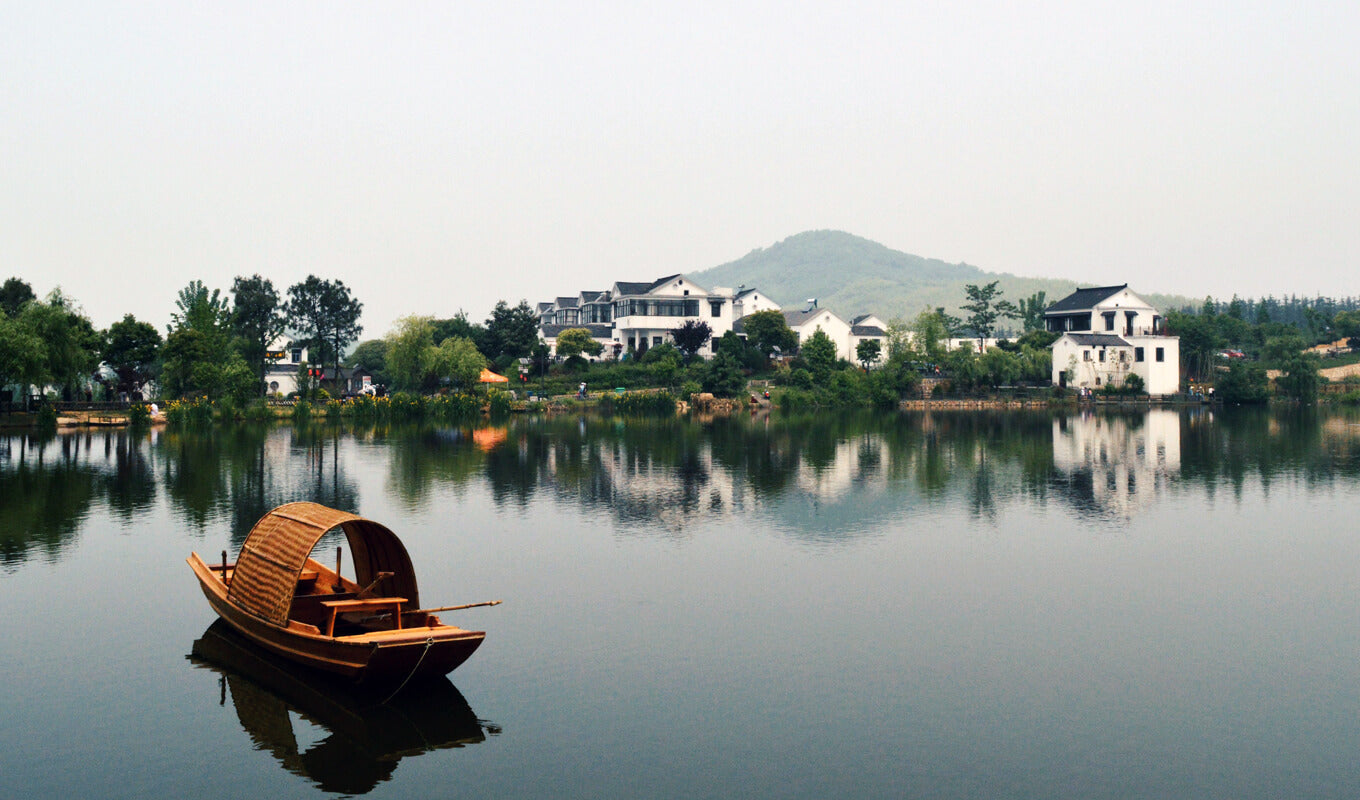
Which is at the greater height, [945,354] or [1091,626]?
[945,354]

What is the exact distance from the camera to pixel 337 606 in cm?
1677

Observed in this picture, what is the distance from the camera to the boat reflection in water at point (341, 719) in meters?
14.1

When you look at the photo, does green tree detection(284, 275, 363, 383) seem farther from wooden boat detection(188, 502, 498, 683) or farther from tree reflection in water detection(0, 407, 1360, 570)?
wooden boat detection(188, 502, 498, 683)

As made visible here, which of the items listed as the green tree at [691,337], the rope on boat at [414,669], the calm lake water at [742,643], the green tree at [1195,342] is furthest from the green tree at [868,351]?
the rope on boat at [414,669]

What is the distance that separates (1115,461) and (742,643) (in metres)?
35.2

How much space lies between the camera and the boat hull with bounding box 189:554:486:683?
50.4ft

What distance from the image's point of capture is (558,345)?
102 meters

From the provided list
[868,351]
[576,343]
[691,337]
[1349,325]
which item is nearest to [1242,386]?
Answer: [868,351]

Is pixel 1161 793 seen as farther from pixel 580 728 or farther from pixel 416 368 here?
pixel 416 368

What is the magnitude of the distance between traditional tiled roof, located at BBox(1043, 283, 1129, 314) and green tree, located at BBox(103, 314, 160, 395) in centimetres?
8543

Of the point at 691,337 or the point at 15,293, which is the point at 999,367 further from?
the point at 15,293

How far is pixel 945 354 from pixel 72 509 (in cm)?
8363

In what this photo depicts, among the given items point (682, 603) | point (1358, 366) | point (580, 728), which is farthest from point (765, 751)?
point (1358, 366)

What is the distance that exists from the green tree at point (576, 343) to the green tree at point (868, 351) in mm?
26277
